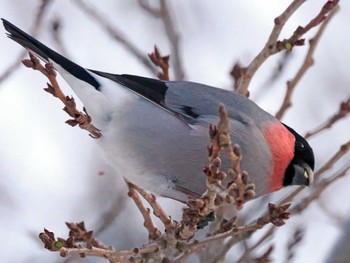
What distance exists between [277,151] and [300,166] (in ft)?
0.53

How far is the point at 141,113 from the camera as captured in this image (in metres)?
3.61

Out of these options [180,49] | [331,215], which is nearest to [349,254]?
[180,49]

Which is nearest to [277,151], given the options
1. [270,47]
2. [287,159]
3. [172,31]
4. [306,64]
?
[287,159]

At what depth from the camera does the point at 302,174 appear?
12.3 ft

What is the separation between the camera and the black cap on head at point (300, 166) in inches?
148

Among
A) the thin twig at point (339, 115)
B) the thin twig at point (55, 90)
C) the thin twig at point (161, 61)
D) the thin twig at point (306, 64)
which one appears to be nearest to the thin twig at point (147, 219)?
the thin twig at point (55, 90)

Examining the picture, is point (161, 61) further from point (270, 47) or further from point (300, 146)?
point (300, 146)

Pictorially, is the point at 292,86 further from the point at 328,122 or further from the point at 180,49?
the point at 180,49

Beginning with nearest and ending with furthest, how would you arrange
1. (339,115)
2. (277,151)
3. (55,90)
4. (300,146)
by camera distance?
(55,90) < (339,115) < (277,151) < (300,146)

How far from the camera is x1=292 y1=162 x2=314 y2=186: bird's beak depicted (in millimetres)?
3736

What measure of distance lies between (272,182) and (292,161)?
17 cm

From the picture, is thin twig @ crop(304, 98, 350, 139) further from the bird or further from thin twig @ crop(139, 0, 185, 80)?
thin twig @ crop(139, 0, 185, 80)

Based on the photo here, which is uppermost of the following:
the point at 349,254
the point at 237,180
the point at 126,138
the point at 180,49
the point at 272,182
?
the point at 180,49

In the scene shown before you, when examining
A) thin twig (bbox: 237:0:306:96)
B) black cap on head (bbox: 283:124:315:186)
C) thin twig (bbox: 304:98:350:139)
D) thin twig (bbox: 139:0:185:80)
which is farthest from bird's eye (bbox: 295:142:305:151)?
thin twig (bbox: 139:0:185:80)
